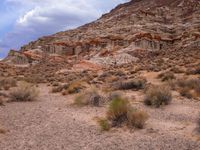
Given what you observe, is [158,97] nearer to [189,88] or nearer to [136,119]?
[189,88]

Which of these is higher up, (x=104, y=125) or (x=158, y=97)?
(x=158, y=97)

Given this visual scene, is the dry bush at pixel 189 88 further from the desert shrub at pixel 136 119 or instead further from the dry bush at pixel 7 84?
the dry bush at pixel 7 84

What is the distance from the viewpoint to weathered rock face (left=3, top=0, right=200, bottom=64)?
6406cm

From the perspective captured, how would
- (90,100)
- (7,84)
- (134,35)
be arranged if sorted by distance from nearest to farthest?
(90,100)
(7,84)
(134,35)

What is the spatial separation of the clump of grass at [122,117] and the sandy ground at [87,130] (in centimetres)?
31

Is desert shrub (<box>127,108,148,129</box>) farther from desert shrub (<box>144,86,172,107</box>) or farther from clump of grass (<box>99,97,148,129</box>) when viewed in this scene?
desert shrub (<box>144,86,172,107</box>)

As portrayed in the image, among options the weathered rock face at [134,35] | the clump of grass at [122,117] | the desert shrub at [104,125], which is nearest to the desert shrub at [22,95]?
the clump of grass at [122,117]

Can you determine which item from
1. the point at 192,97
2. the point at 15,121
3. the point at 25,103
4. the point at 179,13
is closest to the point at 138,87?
the point at 192,97

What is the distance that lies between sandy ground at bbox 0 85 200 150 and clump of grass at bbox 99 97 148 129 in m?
0.31

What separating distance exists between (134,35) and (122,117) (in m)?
51.2

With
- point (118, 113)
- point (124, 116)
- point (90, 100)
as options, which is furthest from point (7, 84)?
point (124, 116)

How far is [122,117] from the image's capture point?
1500 cm

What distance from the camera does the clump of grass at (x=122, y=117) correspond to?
14415 mm

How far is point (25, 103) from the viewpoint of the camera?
21703 mm
